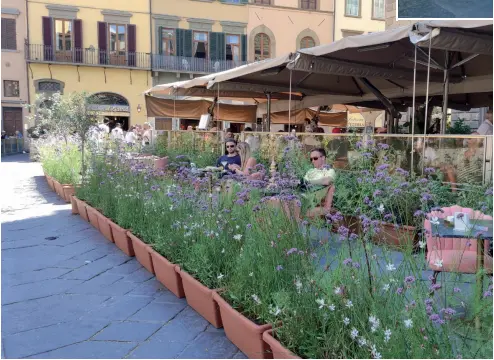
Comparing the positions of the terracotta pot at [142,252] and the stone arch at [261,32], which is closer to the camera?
the terracotta pot at [142,252]

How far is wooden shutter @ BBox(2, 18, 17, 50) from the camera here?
78.9ft

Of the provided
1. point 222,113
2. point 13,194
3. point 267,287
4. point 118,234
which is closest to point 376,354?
point 267,287

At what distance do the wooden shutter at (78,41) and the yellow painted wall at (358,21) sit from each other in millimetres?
13812

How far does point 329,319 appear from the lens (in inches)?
84.1

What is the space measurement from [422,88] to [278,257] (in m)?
6.78

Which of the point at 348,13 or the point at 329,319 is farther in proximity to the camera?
the point at 348,13

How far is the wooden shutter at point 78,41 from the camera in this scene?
24.4 m

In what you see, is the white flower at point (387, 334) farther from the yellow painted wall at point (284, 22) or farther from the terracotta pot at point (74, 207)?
the yellow painted wall at point (284, 22)

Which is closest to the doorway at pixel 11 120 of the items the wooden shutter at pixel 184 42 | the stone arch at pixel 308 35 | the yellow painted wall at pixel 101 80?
the yellow painted wall at pixel 101 80

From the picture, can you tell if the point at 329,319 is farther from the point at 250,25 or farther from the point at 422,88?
the point at 250,25

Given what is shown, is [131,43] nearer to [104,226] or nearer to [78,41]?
[78,41]

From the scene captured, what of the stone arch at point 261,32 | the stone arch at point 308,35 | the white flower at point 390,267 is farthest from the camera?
the stone arch at point 308,35

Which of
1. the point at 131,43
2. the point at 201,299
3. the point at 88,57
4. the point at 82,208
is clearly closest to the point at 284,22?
the point at 131,43

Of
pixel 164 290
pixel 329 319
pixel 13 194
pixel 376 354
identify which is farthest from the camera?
pixel 13 194
